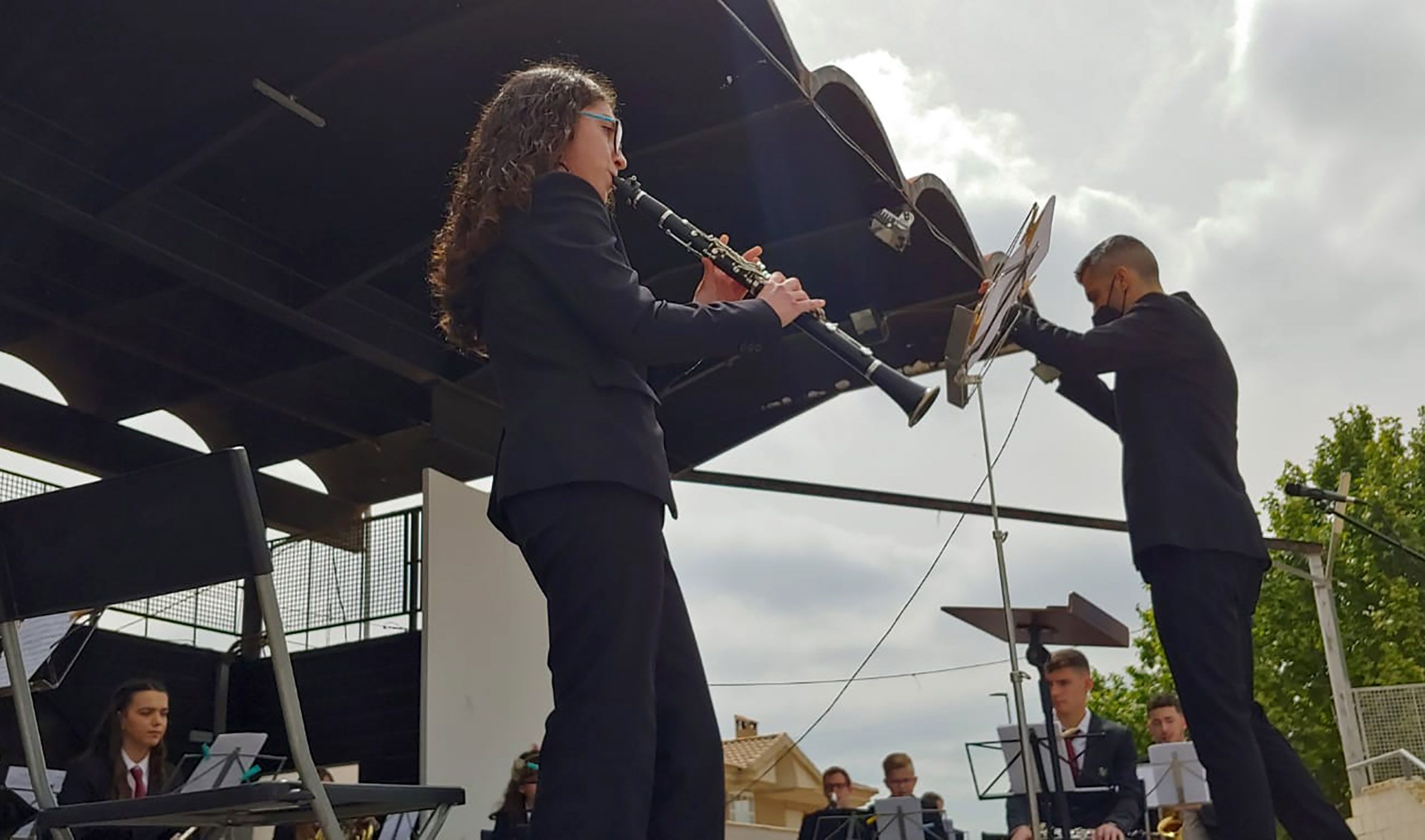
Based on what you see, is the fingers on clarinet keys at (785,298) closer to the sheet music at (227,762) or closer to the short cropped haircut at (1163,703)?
the sheet music at (227,762)

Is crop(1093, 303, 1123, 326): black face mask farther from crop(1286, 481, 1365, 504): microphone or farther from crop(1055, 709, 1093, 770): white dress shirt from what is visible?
crop(1286, 481, 1365, 504): microphone

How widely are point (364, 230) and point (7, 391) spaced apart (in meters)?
2.44

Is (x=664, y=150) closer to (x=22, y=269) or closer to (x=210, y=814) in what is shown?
(x=22, y=269)

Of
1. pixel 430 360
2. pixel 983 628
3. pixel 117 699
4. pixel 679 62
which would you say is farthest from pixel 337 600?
pixel 983 628

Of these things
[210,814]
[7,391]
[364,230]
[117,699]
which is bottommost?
[210,814]

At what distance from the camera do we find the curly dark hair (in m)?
2.05

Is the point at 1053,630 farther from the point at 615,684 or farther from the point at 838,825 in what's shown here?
the point at 615,684

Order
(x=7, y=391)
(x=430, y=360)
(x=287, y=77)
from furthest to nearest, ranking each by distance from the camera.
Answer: (x=430, y=360), (x=7, y=391), (x=287, y=77)

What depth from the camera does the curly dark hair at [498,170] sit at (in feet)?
6.72

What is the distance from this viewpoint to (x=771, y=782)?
1557 centimetres

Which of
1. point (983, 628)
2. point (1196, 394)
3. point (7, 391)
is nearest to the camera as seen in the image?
point (1196, 394)

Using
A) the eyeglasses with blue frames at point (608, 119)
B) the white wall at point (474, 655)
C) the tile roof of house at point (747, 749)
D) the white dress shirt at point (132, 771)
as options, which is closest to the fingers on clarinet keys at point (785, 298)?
the eyeglasses with blue frames at point (608, 119)

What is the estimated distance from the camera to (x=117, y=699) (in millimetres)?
4688

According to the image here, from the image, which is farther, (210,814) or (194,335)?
(194,335)
